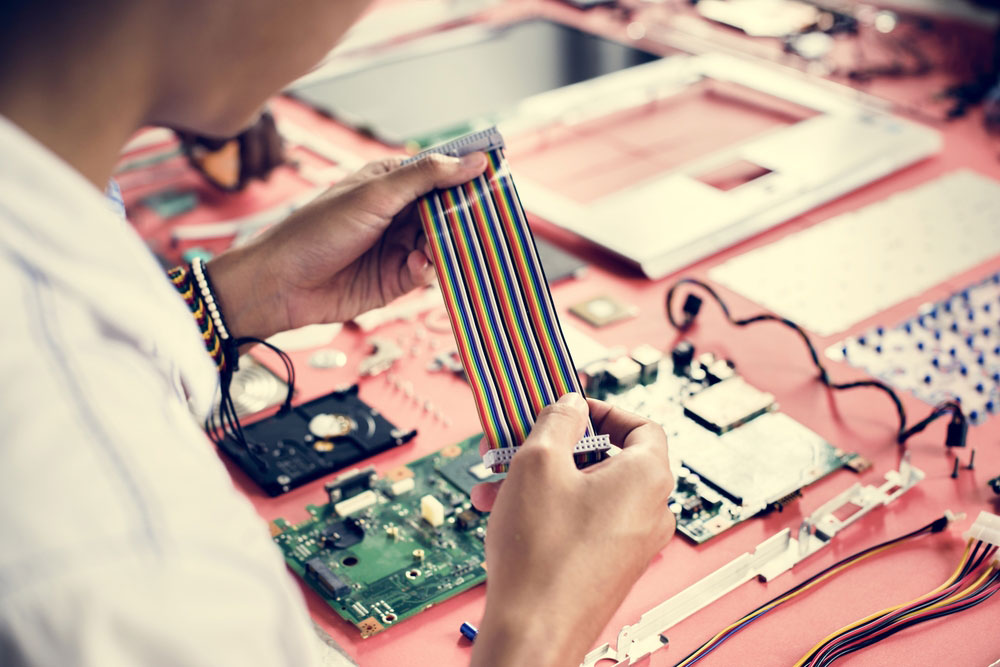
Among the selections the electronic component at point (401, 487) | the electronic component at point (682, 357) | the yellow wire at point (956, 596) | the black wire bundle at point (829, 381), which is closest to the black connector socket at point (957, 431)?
the black wire bundle at point (829, 381)

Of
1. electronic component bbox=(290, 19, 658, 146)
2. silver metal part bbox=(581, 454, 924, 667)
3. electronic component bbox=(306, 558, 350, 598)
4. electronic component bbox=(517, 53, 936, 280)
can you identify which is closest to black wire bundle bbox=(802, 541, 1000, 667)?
silver metal part bbox=(581, 454, 924, 667)

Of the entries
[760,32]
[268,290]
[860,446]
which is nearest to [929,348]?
[860,446]

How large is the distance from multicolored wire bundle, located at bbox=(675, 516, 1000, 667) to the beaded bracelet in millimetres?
792

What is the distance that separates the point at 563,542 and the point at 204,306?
0.76 meters

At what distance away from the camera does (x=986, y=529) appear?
4.34 feet

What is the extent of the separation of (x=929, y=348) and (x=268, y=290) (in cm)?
115

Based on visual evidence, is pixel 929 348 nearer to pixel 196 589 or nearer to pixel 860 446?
pixel 860 446

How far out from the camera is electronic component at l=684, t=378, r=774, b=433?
5.05 ft

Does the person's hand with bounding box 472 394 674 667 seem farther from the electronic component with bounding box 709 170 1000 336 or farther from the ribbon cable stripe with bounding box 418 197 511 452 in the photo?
the electronic component with bounding box 709 170 1000 336

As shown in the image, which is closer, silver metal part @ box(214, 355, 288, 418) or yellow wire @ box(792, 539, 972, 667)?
yellow wire @ box(792, 539, 972, 667)

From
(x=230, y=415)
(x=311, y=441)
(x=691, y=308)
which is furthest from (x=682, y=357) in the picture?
(x=230, y=415)

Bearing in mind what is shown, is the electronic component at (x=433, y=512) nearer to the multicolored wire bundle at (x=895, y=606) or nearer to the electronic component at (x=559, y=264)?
the multicolored wire bundle at (x=895, y=606)

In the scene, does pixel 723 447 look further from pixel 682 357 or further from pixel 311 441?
pixel 311 441

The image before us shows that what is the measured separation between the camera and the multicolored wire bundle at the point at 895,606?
120 centimetres
